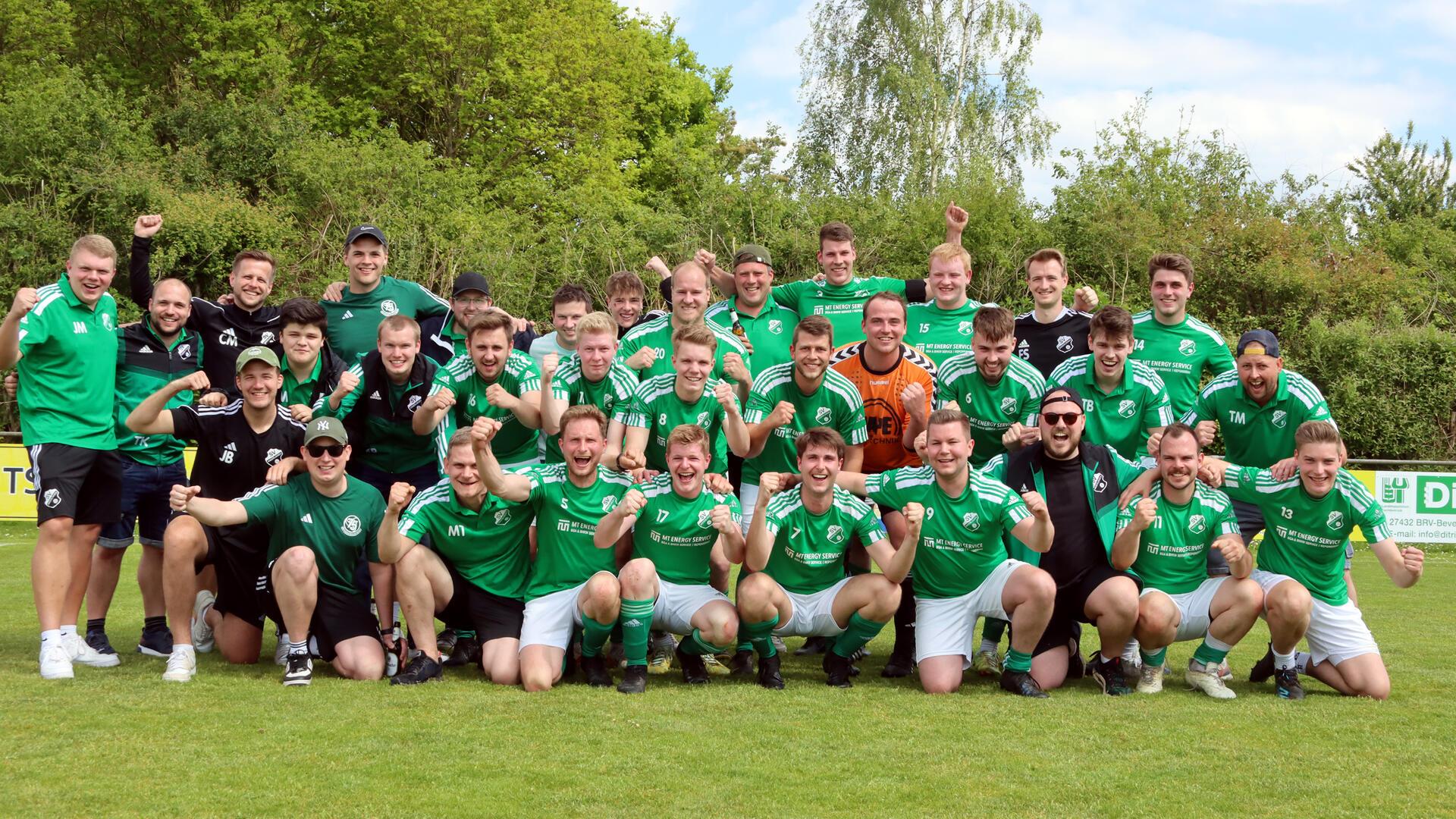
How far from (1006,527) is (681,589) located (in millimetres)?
1788

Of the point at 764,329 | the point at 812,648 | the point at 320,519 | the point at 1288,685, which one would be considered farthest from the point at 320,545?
the point at 1288,685

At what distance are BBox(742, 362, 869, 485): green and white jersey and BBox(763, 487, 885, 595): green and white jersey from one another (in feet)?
1.94

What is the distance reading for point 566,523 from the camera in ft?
21.2

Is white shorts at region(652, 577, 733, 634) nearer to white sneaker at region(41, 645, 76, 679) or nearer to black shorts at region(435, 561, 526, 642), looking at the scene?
black shorts at region(435, 561, 526, 642)

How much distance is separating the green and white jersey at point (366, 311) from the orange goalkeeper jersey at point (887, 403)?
9.88 ft

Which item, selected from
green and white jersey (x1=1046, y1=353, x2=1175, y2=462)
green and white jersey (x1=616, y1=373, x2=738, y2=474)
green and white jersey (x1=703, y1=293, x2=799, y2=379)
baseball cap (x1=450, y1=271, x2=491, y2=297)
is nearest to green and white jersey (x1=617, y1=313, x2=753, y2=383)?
green and white jersey (x1=703, y1=293, x2=799, y2=379)

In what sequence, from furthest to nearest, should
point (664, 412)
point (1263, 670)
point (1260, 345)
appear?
point (1260, 345) → point (664, 412) → point (1263, 670)

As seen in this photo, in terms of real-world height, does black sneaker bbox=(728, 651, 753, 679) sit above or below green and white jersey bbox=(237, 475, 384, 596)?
below

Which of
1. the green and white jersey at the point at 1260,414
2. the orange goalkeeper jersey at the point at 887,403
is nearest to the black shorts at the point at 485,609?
the orange goalkeeper jersey at the point at 887,403

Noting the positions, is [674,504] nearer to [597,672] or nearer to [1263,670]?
[597,672]

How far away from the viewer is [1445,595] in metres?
11.0

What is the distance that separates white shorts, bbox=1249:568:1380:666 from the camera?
20.6 ft

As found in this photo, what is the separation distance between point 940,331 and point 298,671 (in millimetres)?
4536

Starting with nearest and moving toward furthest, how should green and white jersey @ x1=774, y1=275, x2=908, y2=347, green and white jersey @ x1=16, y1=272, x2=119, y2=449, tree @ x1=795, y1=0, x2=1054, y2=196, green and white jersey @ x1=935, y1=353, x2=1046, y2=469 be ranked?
green and white jersey @ x1=16, y1=272, x2=119, y2=449, green and white jersey @ x1=935, y1=353, x2=1046, y2=469, green and white jersey @ x1=774, y1=275, x2=908, y2=347, tree @ x1=795, y1=0, x2=1054, y2=196
